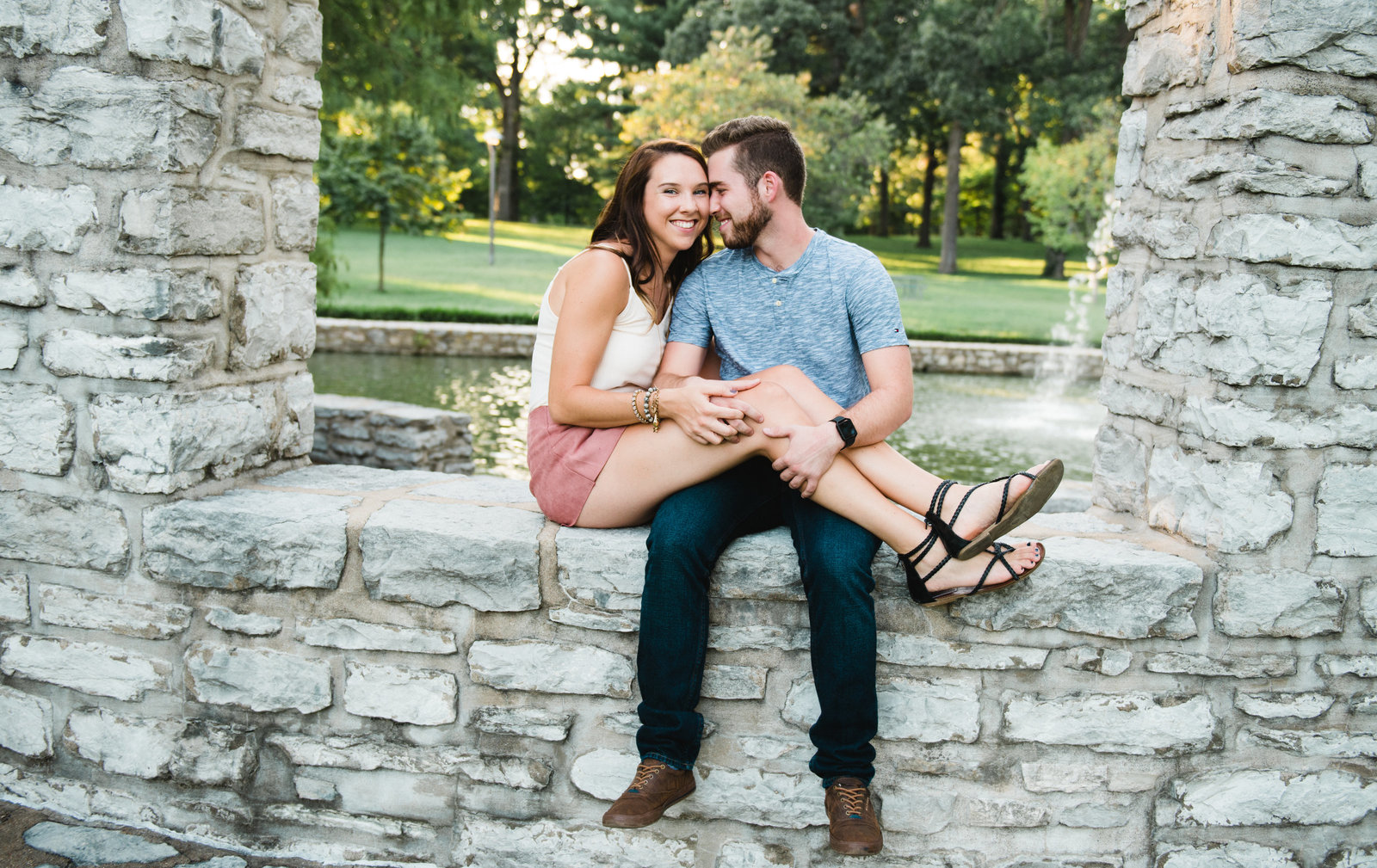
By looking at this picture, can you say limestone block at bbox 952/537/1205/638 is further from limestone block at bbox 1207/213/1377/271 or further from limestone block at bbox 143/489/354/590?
limestone block at bbox 143/489/354/590

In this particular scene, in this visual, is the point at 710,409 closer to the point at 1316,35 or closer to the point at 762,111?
the point at 1316,35

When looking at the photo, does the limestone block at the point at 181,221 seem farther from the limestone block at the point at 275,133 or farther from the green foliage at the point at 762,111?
the green foliage at the point at 762,111

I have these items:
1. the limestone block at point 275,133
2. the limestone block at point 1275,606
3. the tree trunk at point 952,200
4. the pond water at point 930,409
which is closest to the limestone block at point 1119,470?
the limestone block at point 1275,606

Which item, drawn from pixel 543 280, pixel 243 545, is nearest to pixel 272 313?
pixel 243 545

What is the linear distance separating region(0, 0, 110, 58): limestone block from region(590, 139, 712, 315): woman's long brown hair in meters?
1.19

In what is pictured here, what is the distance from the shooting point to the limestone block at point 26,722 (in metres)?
2.38

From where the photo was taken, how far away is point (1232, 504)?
210 cm

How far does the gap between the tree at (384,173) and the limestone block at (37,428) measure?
1246 cm

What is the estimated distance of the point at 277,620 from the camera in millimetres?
2262

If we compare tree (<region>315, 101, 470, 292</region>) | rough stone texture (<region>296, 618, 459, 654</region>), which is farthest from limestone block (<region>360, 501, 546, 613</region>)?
tree (<region>315, 101, 470, 292</region>)

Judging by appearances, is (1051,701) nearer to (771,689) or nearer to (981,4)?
(771,689)

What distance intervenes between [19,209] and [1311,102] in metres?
2.80

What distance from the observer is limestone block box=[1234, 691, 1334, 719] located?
6.91 feet

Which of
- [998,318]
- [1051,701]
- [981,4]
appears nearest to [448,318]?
[998,318]
